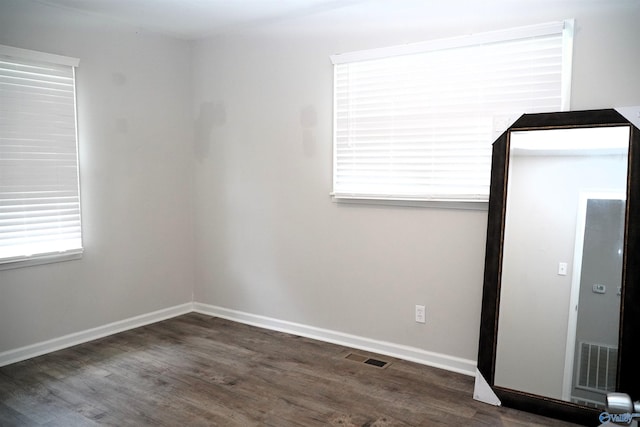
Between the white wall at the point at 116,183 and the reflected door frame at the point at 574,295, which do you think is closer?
the reflected door frame at the point at 574,295

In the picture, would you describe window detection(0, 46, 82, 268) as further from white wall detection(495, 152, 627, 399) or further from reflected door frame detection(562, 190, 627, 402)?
reflected door frame detection(562, 190, 627, 402)

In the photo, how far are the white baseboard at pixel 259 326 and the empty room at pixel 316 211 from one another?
21 mm

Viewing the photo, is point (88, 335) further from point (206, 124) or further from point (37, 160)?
point (206, 124)

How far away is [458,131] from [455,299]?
1136 millimetres

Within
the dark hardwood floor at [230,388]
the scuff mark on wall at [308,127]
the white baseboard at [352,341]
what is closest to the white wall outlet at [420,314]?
the white baseboard at [352,341]

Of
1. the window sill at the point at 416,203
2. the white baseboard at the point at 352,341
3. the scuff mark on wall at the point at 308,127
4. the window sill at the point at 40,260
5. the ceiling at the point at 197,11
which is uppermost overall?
the ceiling at the point at 197,11

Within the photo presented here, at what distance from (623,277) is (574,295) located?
0.86ft

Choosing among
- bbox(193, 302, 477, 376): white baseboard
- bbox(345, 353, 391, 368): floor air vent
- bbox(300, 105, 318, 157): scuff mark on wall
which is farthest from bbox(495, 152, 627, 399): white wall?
bbox(300, 105, 318, 157): scuff mark on wall

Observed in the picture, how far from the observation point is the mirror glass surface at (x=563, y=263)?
2.53 meters

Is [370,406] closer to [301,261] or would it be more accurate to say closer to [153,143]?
[301,261]

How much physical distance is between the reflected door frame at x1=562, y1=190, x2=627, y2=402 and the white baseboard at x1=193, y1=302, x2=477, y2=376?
0.67m

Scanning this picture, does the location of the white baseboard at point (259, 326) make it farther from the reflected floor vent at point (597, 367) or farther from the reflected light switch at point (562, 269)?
the reflected light switch at point (562, 269)

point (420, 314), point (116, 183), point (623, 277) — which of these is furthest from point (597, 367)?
point (116, 183)

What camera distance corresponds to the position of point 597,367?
2.54 m
